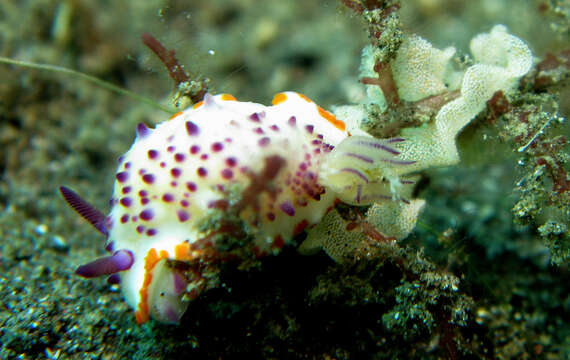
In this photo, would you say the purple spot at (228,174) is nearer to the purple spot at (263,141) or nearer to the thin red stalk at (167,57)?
the purple spot at (263,141)

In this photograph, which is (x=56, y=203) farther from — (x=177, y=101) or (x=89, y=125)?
(x=177, y=101)

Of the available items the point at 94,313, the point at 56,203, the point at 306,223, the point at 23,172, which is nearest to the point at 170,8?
the point at 306,223

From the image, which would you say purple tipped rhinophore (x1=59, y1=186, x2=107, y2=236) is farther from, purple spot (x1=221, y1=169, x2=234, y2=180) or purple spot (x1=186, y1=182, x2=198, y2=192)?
purple spot (x1=221, y1=169, x2=234, y2=180)

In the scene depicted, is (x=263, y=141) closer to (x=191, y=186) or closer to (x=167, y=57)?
(x=191, y=186)

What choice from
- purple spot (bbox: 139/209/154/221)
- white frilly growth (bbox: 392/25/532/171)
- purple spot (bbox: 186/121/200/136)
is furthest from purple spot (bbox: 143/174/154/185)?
white frilly growth (bbox: 392/25/532/171)

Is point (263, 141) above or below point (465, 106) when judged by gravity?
above

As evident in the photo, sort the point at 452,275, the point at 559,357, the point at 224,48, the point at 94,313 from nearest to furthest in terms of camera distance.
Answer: the point at 452,275 < the point at 94,313 < the point at 559,357 < the point at 224,48

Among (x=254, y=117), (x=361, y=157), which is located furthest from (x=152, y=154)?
(x=361, y=157)

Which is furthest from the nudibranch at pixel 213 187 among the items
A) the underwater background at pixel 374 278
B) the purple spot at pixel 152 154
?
the underwater background at pixel 374 278
